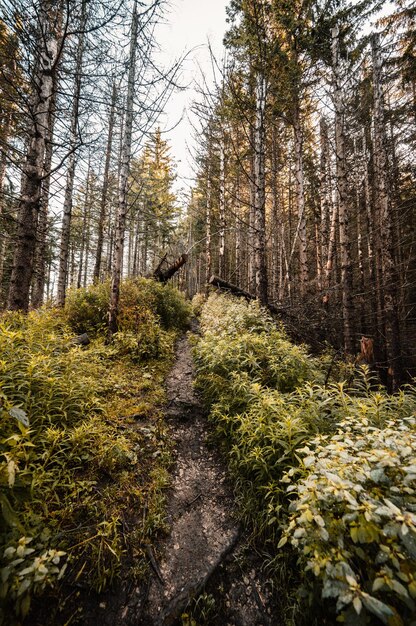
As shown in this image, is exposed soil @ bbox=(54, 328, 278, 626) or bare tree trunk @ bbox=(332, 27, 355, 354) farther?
bare tree trunk @ bbox=(332, 27, 355, 354)

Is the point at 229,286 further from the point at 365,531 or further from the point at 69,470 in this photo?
the point at 365,531

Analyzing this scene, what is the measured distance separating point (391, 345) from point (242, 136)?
12.7 m

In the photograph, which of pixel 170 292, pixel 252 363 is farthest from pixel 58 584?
pixel 170 292

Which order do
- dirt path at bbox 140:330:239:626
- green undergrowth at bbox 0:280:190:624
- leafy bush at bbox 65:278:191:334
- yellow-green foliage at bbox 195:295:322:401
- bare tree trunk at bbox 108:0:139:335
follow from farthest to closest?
leafy bush at bbox 65:278:191:334, bare tree trunk at bbox 108:0:139:335, yellow-green foliage at bbox 195:295:322:401, dirt path at bbox 140:330:239:626, green undergrowth at bbox 0:280:190:624

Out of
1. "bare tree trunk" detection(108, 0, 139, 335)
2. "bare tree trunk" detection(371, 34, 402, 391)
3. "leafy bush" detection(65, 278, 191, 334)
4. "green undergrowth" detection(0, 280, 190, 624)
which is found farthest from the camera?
"bare tree trunk" detection(371, 34, 402, 391)

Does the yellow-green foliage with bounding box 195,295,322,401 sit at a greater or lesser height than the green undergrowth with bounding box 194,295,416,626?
greater

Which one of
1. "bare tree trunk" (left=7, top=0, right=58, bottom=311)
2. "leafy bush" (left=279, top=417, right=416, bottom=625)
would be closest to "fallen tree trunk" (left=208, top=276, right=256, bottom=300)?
"bare tree trunk" (left=7, top=0, right=58, bottom=311)

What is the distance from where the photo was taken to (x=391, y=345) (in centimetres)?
880

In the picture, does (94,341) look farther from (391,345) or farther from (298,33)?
(298,33)

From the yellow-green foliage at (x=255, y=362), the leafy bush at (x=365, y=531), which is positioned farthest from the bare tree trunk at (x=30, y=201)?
the leafy bush at (x=365, y=531)

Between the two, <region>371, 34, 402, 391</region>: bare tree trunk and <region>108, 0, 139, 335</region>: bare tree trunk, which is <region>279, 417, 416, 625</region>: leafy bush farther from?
<region>371, 34, 402, 391</region>: bare tree trunk

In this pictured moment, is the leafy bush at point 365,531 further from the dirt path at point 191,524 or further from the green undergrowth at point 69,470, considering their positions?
the green undergrowth at point 69,470

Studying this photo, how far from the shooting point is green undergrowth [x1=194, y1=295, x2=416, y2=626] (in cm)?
147

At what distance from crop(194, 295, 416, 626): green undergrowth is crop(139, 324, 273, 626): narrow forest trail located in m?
0.23
